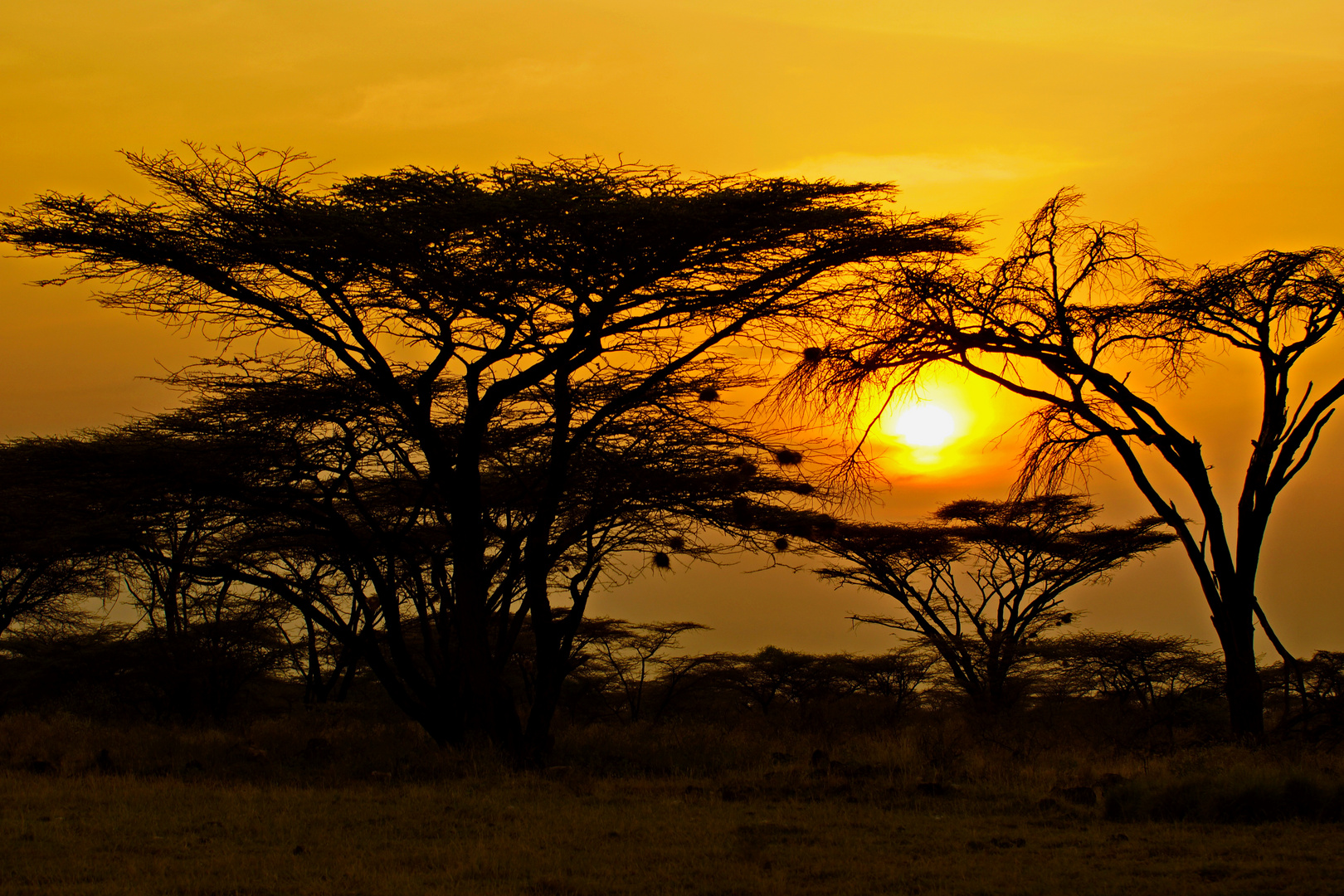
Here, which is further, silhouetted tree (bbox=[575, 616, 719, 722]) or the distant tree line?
silhouetted tree (bbox=[575, 616, 719, 722])

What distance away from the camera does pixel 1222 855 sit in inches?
280

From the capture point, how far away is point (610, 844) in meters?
7.59

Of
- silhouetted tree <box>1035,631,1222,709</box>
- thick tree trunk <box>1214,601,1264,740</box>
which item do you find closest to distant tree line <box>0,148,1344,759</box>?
thick tree trunk <box>1214,601,1264,740</box>

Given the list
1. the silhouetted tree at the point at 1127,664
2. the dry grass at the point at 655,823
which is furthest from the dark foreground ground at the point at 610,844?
the silhouetted tree at the point at 1127,664

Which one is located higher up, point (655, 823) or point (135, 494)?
point (135, 494)

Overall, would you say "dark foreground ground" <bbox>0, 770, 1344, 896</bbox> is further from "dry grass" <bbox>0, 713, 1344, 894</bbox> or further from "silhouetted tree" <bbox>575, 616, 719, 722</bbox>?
"silhouetted tree" <bbox>575, 616, 719, 722</bbox>

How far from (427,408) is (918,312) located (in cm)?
548

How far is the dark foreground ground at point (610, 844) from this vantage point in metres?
6.42

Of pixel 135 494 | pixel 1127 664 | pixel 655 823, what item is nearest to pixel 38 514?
pixel 135 494

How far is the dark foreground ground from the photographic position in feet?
21.1

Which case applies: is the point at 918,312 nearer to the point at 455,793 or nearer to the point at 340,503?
the point at 455,793

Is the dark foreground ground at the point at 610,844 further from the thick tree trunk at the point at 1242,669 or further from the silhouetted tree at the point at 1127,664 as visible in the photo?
the silhouetted tree at the point at 1127,664

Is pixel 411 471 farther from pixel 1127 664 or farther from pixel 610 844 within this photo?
pixel 1127 664

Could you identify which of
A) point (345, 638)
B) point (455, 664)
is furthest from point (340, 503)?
point (345, 638)
